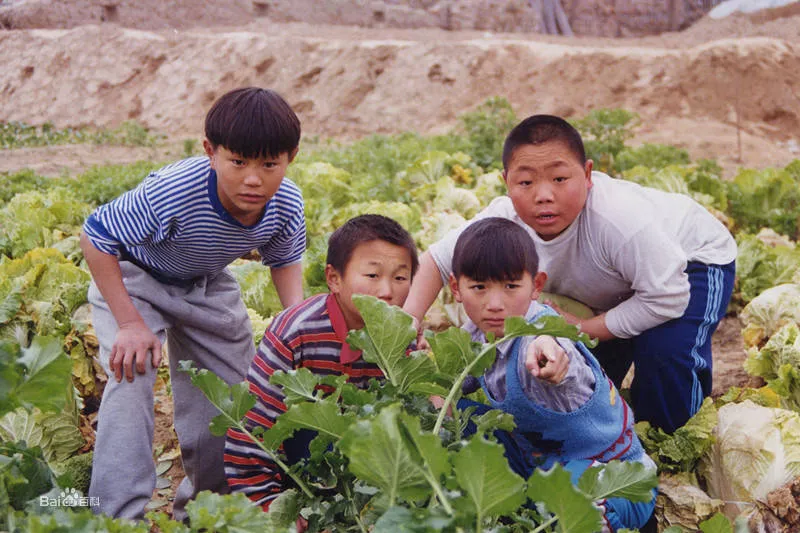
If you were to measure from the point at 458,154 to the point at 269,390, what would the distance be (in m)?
5.19

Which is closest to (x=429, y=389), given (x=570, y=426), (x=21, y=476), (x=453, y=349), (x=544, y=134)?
(x=453, y=349)

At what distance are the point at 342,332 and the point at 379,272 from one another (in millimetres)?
→ 263

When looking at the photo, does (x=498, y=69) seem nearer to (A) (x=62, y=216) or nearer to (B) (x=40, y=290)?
(A) (x=62, y=216)

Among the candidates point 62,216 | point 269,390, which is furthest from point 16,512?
point 62,216

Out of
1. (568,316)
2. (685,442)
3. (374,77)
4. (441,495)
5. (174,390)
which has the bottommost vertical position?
(374,77)

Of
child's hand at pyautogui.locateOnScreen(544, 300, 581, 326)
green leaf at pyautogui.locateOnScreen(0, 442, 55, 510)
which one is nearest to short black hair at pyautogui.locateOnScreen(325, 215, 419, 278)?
child's hand at pyautogui.locateOnScreen(544, 300, 581, 326)

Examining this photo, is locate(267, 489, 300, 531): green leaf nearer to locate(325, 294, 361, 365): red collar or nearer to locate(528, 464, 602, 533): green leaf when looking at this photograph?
locate(325, 294, 361, 365): red collar

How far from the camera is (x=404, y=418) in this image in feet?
5.37

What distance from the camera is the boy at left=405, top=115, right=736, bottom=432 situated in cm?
299

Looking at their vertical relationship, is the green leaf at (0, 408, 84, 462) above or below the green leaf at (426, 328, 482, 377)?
below

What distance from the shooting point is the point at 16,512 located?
1.78 meters

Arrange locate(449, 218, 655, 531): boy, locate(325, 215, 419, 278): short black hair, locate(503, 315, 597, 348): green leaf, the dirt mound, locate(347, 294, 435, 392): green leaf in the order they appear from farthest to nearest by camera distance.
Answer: the dirt mound
locate(325, 215, 419, 278): short black hair
locate(449, 218, 655, 531): boy
locate(347, 294, 435, 392): green leaf
locate(503, 315, 597, 348): green leaf

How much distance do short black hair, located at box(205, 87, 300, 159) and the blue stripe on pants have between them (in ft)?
5.33

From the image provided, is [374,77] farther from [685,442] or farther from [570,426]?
[570,426]
